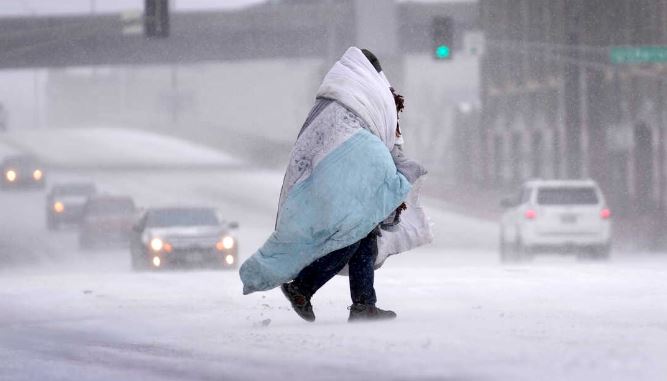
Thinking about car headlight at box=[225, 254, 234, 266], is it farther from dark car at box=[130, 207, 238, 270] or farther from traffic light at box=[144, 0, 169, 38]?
traffic light at box=[144, 0, 169, 38]

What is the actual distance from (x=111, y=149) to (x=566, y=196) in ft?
260

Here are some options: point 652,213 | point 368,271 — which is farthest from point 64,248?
point 368,271

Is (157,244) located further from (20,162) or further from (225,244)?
(20,162)

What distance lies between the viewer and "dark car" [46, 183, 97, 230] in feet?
162

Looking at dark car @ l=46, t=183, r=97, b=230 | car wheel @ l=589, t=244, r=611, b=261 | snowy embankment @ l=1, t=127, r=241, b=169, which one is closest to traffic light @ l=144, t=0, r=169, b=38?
car wheel @ l=589, t=244, r=611, b=261

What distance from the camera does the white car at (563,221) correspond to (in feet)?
98.7

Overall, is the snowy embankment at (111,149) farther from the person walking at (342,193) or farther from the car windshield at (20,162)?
the person walking at (342,193)

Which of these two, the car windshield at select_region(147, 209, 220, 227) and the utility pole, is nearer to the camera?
the car windshield at select_region(147, 209, 220, 227)

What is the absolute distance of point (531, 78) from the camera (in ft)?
243

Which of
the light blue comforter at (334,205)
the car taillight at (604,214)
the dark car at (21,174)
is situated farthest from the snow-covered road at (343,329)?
the dark car at (21,174)

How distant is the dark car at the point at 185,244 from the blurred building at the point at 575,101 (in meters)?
18.9

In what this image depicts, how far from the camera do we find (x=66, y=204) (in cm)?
4988

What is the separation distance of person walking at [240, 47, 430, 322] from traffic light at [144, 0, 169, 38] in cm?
2484

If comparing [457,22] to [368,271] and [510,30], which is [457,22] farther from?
[368,271]
